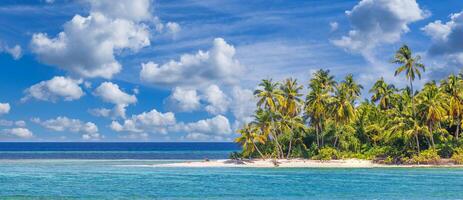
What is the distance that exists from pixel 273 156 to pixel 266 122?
867cm

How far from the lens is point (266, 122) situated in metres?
84.9

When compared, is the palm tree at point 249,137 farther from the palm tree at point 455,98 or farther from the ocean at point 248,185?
the palm tree at point 455,98

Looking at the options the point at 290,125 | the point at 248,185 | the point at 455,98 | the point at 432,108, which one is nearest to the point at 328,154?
the point at 290,125

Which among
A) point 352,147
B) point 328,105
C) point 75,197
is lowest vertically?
point 75,197

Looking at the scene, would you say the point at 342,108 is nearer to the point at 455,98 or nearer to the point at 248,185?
the point at 455,98

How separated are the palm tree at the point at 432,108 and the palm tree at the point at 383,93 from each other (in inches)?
867

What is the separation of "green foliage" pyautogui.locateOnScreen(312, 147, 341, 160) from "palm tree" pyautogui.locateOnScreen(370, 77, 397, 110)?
2223 cm

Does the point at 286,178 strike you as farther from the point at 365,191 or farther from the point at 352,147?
the point at 352,147

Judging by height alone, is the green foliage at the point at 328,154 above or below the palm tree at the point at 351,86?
below

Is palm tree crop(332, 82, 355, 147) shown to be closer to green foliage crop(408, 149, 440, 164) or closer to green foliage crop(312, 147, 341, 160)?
green foliage crop(312, 147, 341, 160)

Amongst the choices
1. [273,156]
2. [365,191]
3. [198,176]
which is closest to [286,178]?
[198,176]

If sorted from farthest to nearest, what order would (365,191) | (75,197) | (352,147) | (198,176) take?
1. (352,147)
2. (198,176)
3. (365,191)
4. (75,197)

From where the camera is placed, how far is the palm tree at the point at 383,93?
104m

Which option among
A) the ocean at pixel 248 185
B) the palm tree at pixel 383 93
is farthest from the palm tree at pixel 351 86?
the ocean at pixel 248 185
